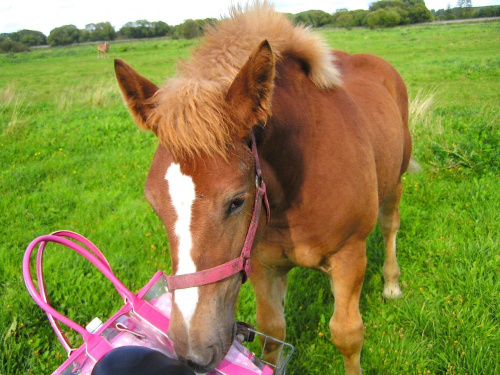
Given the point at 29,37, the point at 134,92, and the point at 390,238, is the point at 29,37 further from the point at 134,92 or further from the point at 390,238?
the point at 134,92

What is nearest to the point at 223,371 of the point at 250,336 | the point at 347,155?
the point at 250,336

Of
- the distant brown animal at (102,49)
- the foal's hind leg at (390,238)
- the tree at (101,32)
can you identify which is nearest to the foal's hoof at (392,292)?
the foal's hind leg at (390,238)

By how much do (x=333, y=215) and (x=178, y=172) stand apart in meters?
1.02

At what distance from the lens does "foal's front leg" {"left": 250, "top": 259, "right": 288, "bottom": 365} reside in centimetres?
258

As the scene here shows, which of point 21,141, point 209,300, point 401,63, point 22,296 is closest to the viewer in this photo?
point 209,300

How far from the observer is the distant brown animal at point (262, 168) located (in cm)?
149

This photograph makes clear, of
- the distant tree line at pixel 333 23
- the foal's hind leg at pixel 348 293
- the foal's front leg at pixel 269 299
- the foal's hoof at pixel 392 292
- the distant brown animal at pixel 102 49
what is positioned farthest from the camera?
the distant tree line at pixel 333 23

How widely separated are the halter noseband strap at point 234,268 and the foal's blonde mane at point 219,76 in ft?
0.73

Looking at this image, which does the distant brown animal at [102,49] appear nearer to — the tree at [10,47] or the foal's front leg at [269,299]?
the tree at [10,47]

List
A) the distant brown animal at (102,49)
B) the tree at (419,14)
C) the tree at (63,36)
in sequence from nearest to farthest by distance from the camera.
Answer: the distant brown animal at (102,49) < the tree at (419,14) < the tree at (63,36)

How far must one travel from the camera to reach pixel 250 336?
1854 mm

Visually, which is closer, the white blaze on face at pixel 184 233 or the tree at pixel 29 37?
the white blaze on face at pixel 184 233

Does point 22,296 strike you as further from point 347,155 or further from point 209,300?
point 347,155

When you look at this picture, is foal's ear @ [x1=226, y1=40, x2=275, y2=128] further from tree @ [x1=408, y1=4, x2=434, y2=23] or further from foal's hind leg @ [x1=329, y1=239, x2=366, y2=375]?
tree @ [x1=408, y1=4, x2=434, y2=23]
